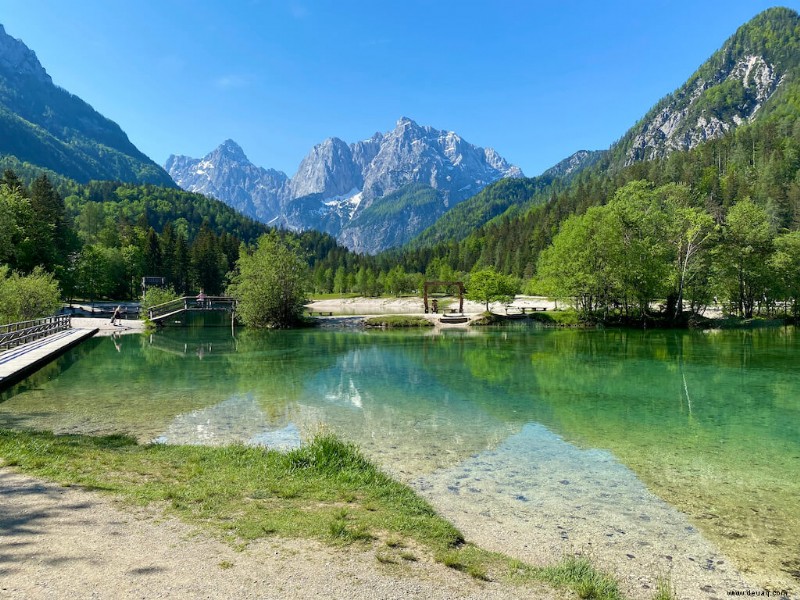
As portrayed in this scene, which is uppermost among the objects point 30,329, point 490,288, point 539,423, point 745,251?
point 745,251

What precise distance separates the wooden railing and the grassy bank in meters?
26.2

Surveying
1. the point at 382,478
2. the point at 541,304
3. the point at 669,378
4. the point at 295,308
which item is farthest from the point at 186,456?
the point at 541,304

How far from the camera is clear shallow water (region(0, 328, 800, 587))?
9.08 m

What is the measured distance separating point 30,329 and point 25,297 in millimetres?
8798

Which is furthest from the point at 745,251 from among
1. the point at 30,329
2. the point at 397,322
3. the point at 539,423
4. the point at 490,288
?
the point at 30,329

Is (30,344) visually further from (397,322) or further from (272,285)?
(397,322)

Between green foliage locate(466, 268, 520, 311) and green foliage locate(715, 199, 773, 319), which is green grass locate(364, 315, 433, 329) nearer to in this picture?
green foliage locate(466, 268, 520, 311)

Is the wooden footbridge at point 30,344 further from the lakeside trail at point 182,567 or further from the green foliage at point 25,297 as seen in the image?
the lakeside trail at point 182,567

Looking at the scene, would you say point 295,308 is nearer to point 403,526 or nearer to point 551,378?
point 551,378

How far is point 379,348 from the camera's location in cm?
4312

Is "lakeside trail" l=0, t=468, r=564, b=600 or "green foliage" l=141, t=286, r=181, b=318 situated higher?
"green foliage" l=141, t=286, r=181, b=318

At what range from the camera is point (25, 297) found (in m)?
43.3

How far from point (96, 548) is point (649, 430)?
15.9 meters

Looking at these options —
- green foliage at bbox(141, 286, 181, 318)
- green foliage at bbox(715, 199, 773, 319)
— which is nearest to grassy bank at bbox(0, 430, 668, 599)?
green foliage at bbox(141, 286, 181, 318)
